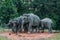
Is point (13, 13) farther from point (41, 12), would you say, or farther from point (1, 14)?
point (41, 12)


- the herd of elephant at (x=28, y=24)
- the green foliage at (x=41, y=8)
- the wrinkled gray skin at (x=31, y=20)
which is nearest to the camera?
the herd of elephant at (x=28, y=24)

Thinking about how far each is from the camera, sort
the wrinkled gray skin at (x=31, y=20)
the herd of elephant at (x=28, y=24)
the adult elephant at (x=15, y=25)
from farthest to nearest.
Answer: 1. the wrinkled gray skin at (x=31, y=20)
2. the herd of elephant at (x=28, y=24)
3. the adult elephant at (x=15, y=25)

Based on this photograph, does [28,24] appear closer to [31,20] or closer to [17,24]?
[31,20]

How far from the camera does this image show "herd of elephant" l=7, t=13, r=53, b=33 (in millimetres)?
16500

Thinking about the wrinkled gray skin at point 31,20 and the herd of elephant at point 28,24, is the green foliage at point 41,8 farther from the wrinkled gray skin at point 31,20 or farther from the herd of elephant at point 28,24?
the wrinkled gray skin at point 31,20

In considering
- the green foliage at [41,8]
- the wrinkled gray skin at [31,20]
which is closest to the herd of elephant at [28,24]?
the wrinkled gray skin at [31,20]

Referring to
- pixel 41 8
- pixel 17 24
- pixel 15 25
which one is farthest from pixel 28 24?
pixel 41 8

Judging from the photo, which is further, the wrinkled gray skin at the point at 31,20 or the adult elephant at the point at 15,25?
the wrinkled gray skin at the point at 31,20

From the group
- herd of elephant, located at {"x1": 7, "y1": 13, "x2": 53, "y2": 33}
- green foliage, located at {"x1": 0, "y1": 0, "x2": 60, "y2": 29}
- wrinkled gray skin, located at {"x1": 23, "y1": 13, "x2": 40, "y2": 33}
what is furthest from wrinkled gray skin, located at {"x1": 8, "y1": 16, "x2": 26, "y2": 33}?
green foliage, located at {"x1": 0, "y1": 0, "x2": 60, "y2": 29}

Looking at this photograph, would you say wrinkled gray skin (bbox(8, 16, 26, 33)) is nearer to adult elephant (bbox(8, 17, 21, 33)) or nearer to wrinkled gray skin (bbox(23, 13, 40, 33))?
adult elephant (bbox(8, 17, 21, 33))

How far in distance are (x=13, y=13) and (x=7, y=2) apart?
43.5 inches

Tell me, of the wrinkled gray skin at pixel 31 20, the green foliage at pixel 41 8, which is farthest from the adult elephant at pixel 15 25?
the green foliage at pixel 41 8

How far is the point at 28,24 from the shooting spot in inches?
675

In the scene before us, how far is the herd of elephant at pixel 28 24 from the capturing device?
16.5m
